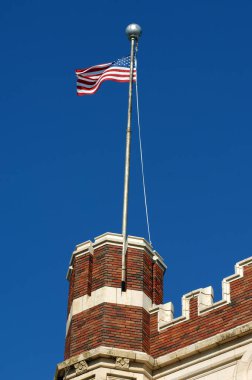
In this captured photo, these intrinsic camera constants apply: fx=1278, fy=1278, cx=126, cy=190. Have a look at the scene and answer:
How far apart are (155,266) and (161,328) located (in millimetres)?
1767

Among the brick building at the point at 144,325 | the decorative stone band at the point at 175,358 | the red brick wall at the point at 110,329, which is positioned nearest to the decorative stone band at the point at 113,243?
the brick building at the point at 144,325

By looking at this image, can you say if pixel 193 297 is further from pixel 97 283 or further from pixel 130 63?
pixel 130 63

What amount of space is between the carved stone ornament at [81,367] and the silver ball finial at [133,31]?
30.6 ft

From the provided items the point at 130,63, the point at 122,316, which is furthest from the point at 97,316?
the point at 130,63

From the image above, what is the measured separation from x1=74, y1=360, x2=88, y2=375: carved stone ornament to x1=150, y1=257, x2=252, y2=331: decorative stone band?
1.81 meters

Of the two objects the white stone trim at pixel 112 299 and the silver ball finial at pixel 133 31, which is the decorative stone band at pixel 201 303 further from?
the silver ball finial at pixel 133 31

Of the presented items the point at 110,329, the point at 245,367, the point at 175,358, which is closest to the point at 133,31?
the point at 110,329

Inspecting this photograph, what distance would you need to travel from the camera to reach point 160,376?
2483 cm

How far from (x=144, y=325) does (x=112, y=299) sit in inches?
32.5

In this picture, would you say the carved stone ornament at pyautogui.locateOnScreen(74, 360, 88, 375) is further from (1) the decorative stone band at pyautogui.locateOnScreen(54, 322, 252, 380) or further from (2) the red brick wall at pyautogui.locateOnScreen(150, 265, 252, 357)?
(2) the red brick wall at pyautogui.locateOnScreen(150, 265, 252, 357)

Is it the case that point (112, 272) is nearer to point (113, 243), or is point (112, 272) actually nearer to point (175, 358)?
point (113, 243)

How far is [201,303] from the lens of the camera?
25359mm

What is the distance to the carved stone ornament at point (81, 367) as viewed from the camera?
24.7 m

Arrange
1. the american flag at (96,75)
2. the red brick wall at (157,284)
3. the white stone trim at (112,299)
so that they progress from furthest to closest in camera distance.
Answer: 1. the american flag at (96,75)
2. the red brick wall at (157,284)
3. the white stone trim at (112,299)
